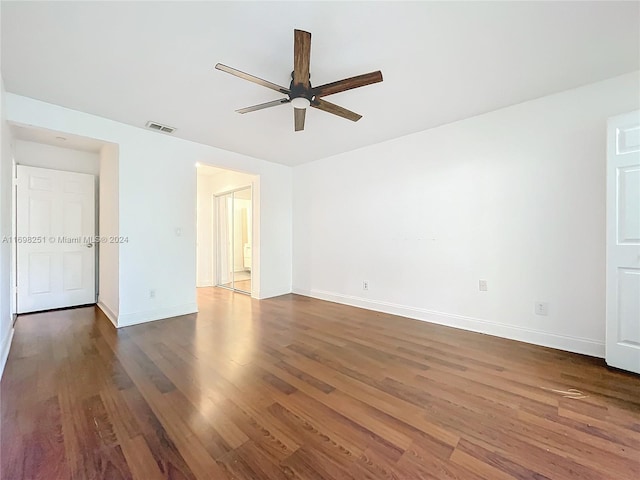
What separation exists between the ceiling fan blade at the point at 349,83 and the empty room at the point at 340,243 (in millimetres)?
17

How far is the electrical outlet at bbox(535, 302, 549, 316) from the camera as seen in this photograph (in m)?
2.69

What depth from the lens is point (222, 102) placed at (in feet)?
8.88

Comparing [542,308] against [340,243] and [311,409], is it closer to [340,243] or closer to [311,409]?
[311,409]

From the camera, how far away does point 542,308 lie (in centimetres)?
271

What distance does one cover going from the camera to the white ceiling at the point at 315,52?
5.41 feet

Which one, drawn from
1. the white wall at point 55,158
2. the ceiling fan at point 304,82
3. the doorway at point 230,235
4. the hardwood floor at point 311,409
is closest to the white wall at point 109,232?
the white wall at point 55,158

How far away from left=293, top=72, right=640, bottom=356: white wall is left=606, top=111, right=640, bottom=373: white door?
0.84ft

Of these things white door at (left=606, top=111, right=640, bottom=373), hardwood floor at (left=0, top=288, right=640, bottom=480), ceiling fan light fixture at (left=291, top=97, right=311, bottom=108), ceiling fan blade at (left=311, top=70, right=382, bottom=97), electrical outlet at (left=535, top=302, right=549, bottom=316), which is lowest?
hardwood floor at (left=0, top=288, right=640, bottom=480)

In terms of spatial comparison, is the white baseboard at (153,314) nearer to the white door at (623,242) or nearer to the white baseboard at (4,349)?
the white baseboard at (4,349)

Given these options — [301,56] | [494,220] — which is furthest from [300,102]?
[494,220]

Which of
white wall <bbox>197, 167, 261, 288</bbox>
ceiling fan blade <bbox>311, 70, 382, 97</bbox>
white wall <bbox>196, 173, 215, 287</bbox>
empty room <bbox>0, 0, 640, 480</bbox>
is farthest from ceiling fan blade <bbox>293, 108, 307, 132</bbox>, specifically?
white wall <bbox>196, 173, 215, 287</bbox>

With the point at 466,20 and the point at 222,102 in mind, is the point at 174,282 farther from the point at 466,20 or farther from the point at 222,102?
the point at 466,20

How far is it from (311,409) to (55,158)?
5.21m

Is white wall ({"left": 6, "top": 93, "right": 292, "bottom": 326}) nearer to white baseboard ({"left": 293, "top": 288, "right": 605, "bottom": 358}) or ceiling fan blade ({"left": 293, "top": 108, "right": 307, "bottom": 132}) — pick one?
ceiling fan blade ({"left": 293, "top": 108, "right": 307, "bottom": 132})
